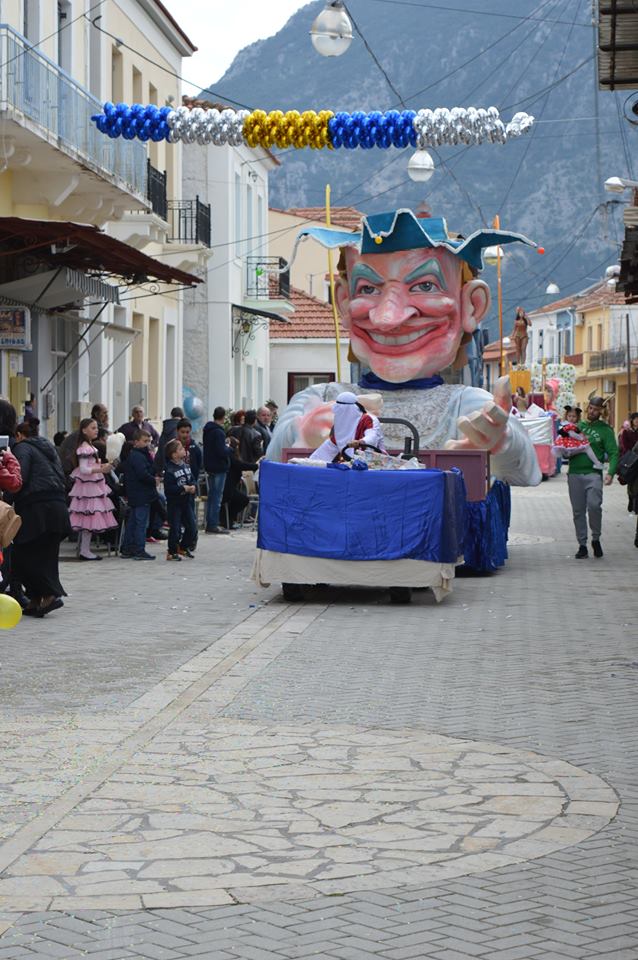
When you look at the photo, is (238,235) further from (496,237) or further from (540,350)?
(540,350)

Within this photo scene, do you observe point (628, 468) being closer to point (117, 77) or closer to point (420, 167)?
point (420, 167)

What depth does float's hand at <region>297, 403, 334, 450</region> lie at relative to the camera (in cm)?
1647

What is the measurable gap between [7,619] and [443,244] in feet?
31.5

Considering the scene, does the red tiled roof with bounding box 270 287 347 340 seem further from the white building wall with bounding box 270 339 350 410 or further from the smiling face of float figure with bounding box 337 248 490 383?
the smiling face of float figure with bounding box 337 248 490 383

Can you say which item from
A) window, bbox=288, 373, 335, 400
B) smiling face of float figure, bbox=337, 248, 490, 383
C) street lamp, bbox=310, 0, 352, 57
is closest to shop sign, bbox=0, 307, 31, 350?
smiling face of float figure, bbox=337, 248, 490, 383

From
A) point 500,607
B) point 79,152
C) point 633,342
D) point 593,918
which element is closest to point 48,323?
point 79,152

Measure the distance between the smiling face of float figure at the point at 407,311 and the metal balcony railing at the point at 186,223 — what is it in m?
16.9

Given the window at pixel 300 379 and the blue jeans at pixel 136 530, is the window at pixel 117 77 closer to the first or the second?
the blue jeans at pixel 136 530

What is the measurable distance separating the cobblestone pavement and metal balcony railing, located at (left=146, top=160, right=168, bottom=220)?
54.3 ft

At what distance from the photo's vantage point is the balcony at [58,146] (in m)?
19.5

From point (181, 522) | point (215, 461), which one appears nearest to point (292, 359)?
point (215, 461)

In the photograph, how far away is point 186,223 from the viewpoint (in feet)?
113

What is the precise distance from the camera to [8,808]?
675cm

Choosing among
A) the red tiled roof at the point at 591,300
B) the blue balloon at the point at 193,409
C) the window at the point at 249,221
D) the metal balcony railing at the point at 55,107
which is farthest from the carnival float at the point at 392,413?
the red tiled roof at the point at 591,300
